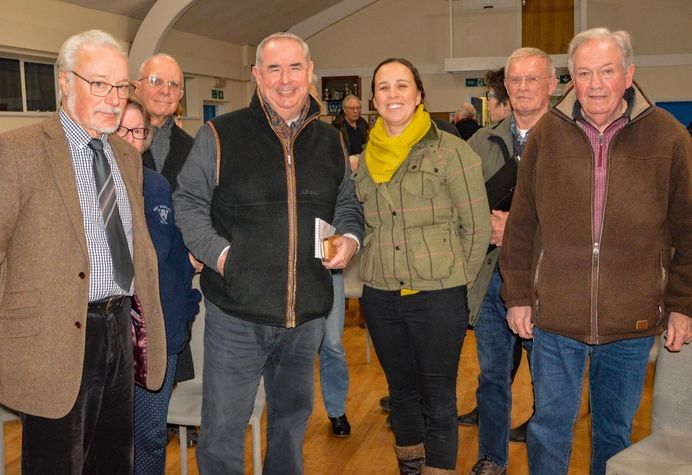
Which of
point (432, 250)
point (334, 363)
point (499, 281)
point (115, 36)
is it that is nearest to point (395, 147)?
point (432, 250)

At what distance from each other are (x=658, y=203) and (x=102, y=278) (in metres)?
1.60

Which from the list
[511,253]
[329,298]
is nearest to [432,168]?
[511,253]

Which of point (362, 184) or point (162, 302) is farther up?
point (362, 184)

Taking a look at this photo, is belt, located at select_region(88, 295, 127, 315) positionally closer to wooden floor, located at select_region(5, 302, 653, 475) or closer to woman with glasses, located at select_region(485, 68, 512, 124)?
wooden floor, located at select_region(5, 302, 653, 475)

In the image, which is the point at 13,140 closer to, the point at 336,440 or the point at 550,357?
the point at 550,357

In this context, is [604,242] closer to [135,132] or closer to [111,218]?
[111,218]

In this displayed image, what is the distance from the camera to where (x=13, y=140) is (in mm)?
1799

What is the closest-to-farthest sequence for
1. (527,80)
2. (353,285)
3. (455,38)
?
(527,80) → (353,285) → (455,38)

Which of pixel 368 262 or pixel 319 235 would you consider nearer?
pixel 319 235

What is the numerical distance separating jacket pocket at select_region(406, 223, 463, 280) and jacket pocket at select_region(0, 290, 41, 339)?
4.10 feet

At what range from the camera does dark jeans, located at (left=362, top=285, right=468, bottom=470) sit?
2.61 meters

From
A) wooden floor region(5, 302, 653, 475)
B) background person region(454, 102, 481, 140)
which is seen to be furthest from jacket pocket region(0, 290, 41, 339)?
background person region(454, 102, 481, 140)

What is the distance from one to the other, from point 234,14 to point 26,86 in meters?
3.78

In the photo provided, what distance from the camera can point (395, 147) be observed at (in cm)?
262
